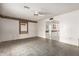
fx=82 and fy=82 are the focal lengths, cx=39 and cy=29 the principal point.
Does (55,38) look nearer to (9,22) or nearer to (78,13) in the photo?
(78,13)

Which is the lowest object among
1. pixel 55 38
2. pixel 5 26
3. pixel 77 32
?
pixel 55 38

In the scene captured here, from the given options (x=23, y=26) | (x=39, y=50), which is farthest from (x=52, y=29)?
(x=39, y=50)

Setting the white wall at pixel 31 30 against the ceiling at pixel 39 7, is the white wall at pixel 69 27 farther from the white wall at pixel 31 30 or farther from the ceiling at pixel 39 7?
the white wall at pixel 31 30

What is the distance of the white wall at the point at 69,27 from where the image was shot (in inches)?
223

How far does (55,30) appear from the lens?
26.5ft

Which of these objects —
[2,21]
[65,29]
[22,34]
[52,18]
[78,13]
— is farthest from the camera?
[22,34]

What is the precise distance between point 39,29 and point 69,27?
18.4 ft

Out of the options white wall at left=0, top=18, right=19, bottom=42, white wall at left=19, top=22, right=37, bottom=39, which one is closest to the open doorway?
white wall at left=19, top=22, right=37, bottom=39

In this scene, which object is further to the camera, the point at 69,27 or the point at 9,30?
the point at 9,30

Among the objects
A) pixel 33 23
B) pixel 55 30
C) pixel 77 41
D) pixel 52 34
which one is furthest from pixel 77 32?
pixel 33 23

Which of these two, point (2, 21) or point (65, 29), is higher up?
point (2, 21)

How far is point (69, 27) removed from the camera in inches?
244

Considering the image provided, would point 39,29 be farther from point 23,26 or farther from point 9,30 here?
point 9,30

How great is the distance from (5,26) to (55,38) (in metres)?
4.85
